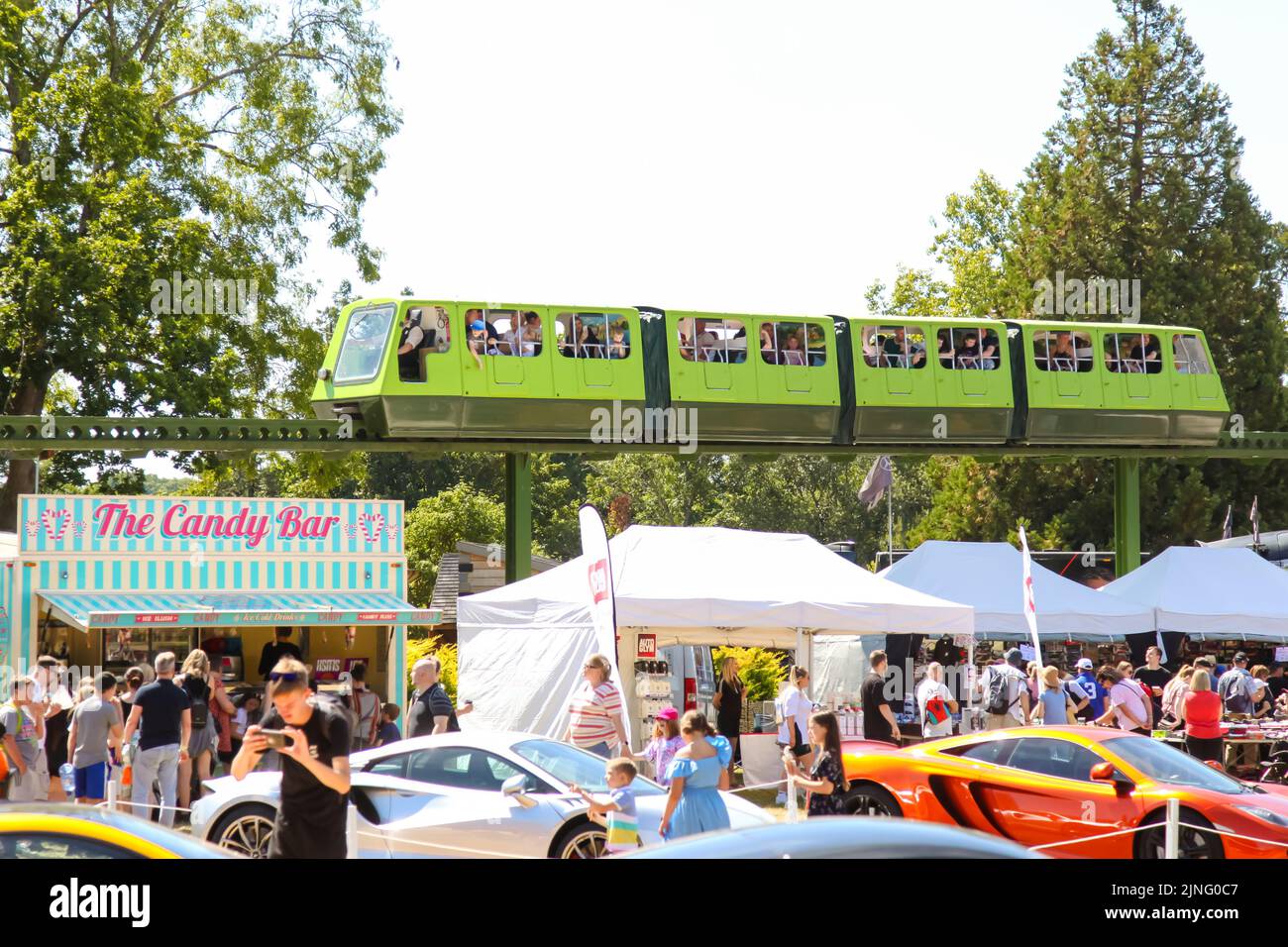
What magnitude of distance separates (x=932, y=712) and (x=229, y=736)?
315 inches

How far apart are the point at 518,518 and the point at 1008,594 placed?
830 cm

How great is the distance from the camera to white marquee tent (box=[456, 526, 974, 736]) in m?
17.1

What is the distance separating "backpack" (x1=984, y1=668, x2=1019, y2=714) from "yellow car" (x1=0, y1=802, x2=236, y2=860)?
537 inches

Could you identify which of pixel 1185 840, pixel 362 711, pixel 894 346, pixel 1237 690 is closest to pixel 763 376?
pixel 894 346

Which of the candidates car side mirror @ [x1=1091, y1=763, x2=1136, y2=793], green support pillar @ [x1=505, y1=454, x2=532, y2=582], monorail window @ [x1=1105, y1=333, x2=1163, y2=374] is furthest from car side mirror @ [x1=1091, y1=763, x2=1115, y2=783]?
monorail window @ [x1=1105, y1=333, x2=1163, y2=374]

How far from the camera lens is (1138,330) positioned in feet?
88.2

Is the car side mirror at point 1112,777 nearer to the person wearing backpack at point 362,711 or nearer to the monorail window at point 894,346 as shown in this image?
the person wearing backpack at point 362,711

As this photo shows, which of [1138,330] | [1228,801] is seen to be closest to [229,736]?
[1228,801]

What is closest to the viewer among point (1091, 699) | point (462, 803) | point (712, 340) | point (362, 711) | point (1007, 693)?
point (462, 803)

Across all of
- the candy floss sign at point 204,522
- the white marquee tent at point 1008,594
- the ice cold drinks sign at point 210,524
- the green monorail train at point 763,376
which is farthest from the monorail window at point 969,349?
the ice cold drinks sign at point 210,524

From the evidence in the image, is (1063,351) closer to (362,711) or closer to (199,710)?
(362,711)

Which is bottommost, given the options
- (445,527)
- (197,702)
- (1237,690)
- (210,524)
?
(1237,690)

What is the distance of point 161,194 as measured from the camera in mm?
34000
